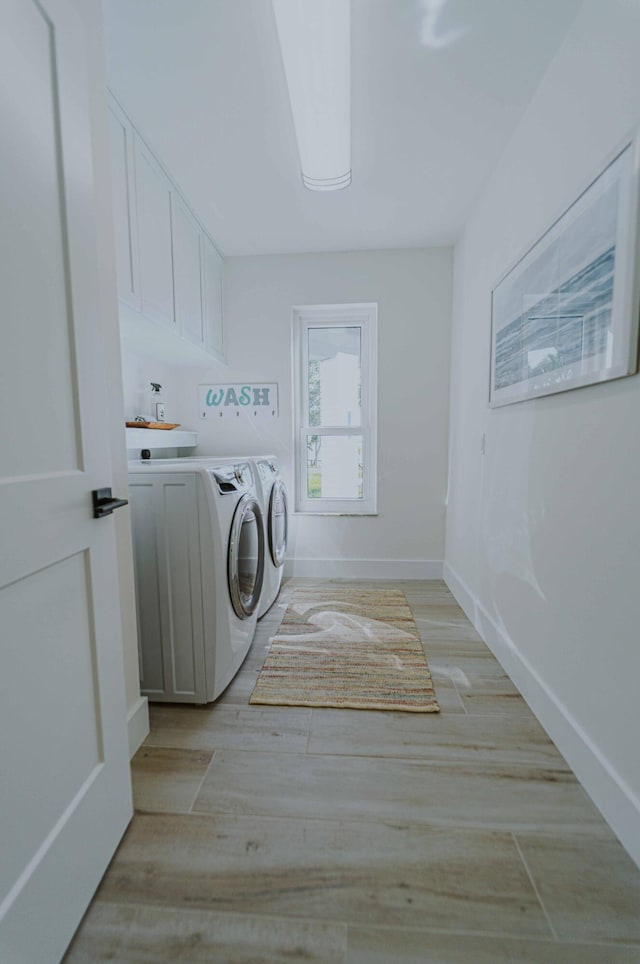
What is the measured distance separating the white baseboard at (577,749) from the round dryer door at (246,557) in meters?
1.18

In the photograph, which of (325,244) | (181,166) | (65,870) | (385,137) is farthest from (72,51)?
(325,244)

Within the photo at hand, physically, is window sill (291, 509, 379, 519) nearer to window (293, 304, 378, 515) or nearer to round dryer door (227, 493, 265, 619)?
window (293, 304, 378, 515)

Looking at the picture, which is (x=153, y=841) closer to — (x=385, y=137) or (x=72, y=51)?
(x=72, y=51)

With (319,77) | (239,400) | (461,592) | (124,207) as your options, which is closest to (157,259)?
(124,207)

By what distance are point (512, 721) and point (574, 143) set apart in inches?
79.5

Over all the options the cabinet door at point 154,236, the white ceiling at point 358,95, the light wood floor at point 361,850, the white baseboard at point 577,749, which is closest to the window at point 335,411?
the white ceiling at point 358,95

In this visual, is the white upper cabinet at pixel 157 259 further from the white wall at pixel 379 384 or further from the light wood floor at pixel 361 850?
the light wood floor at pixel 361 850

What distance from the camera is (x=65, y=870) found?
78 cm

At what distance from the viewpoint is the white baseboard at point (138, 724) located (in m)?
1.30

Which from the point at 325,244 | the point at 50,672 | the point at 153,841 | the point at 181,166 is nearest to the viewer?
the point at 50,672

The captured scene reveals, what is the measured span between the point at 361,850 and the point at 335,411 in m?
2.58

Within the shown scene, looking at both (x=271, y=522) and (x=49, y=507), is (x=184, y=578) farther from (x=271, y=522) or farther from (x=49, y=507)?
(x=271, y=522)

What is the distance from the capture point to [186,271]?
2213 millimetres

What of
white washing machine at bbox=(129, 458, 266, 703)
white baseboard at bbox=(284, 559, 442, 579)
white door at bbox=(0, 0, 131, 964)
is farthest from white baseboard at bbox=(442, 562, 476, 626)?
white door at bbox=(0, 0, 131, 964)
